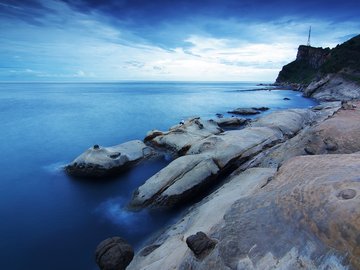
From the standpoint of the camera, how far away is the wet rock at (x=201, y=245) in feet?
21.7

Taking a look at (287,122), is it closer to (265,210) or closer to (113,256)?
(265,210)

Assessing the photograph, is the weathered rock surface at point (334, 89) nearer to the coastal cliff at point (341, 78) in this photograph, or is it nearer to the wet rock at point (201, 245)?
the coastal cliff at point (341, 78)

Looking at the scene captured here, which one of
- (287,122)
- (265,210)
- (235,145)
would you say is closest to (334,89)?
(287,122)

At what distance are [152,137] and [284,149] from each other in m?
14.4

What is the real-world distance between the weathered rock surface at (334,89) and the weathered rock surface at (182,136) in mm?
→ 52156

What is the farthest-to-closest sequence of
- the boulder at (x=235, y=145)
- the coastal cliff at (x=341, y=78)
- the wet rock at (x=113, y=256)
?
the coastal cliff at (x=341, y=78), the boulder at (x=235, y=145), the wet rock at (x=113, y=256)

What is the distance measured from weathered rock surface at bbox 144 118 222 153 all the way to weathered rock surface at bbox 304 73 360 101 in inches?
2053

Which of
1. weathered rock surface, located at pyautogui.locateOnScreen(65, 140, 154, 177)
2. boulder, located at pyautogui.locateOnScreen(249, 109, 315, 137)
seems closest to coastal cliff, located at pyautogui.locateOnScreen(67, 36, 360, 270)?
weathered rock surface, located at pyautogui.locateOnScreen(65, 140, 154, 177)

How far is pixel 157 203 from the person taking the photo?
14703 millimetres

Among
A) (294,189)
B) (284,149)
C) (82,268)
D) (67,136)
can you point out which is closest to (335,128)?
(284,149)

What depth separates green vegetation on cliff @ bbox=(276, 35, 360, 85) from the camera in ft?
248

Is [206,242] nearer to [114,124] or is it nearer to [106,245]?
[106,245]

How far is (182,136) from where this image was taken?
79.4 ft

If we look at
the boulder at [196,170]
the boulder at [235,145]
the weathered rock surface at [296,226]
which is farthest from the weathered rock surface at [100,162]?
the weathered rock surface at [296,226]
